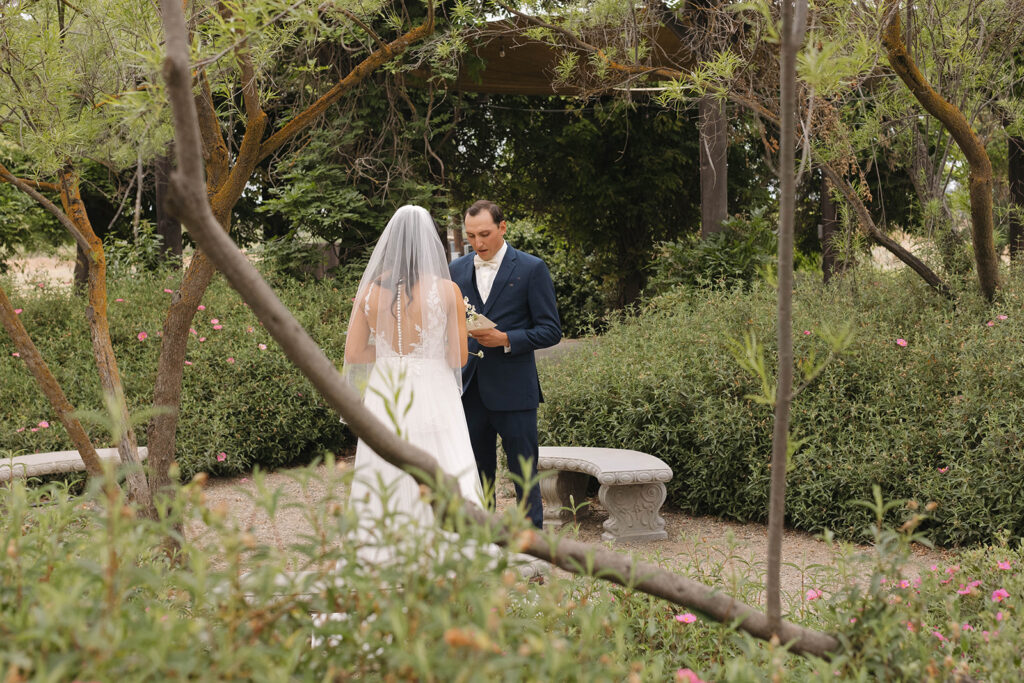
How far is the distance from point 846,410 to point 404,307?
10.4 feet

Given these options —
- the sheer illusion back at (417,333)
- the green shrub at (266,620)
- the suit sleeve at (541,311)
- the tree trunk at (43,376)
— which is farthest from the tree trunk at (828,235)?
the green shrub at (266,620)

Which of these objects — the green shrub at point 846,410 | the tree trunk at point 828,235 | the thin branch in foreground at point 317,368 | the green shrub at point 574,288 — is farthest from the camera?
the green shrub at point 574,288

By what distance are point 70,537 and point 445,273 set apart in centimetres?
244

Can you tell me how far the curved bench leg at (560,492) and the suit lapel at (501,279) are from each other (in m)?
1.79

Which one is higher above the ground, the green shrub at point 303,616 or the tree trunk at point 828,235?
the tree trunk at point 828,235

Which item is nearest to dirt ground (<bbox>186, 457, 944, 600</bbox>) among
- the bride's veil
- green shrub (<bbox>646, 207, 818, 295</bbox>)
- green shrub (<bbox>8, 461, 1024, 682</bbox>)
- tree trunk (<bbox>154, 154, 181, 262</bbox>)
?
the bride's veil

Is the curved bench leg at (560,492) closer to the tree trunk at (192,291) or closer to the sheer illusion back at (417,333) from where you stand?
the sheer illusion back at (417,333)

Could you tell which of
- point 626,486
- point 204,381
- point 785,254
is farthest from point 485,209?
point 204,381

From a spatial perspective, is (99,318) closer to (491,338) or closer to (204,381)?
(491,338)

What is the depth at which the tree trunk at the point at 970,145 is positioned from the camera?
16.8 feet

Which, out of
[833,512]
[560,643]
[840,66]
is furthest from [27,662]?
[833,512]

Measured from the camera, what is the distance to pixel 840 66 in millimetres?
2320

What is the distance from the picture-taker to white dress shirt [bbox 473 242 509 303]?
484cm

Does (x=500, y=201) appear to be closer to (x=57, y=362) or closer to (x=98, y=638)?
(x=57, y=362)
